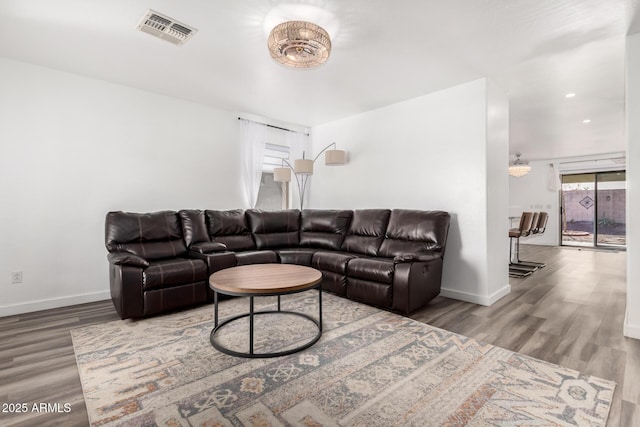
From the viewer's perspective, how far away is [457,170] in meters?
3.61

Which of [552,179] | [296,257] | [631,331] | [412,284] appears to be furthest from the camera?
[552,179]

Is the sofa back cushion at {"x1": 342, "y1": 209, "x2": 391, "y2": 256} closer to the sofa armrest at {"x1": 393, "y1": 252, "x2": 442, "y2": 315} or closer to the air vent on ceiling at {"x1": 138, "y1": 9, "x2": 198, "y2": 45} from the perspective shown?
the sofa armrest at {"x1": 393, "y1": 252, "x2": 442, "y2": 315}

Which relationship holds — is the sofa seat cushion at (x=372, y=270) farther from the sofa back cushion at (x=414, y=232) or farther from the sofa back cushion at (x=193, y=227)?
the sofa back cushion at (x=193, y=227)

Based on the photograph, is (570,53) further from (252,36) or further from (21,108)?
(21,108)

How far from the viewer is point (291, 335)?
2488 millimetres

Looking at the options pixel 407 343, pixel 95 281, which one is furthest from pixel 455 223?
pixel 95 281

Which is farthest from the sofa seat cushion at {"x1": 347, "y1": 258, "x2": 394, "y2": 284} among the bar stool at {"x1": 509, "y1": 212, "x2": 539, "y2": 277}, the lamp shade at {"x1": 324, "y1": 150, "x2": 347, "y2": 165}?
the bar stool at {"x1": 509, "y1": 212, "x2": 539, "y2": 277}

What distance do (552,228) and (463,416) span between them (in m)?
9.21

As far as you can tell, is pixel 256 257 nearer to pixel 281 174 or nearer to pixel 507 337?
pixel 281 174

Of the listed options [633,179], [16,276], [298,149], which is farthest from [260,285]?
[298,149]

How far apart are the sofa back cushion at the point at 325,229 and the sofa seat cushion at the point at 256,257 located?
2.44 feet

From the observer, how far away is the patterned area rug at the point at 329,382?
154 cm

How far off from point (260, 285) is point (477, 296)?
2.59 m

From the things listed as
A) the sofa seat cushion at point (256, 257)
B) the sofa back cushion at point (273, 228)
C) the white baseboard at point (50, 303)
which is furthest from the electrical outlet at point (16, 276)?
the sofa back cushion at point (273, 228)
